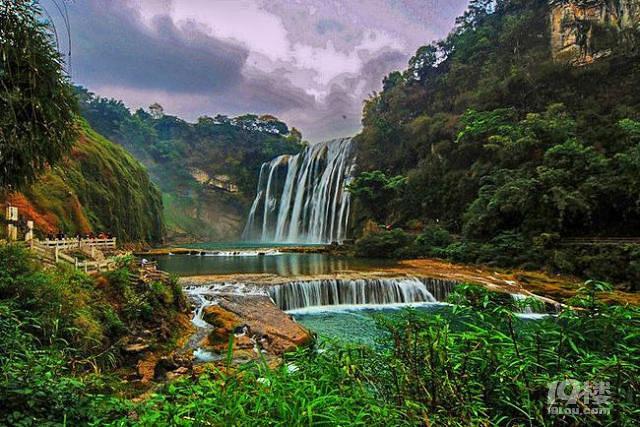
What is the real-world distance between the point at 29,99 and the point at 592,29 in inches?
1172

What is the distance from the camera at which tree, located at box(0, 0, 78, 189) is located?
9.89ft

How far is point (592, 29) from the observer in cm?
2234

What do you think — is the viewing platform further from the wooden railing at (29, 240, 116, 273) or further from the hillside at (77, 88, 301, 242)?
the hillside at (77, 88, 301, 242)

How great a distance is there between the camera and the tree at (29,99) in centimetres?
301

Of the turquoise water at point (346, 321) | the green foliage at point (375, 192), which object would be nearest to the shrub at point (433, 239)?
the green foliage at point (375, 192)

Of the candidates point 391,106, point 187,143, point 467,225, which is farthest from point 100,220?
point 187,143

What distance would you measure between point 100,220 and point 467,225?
20.5 meters

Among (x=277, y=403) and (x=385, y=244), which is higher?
(x=385, y=244)

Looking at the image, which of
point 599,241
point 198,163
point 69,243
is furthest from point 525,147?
point 198,163

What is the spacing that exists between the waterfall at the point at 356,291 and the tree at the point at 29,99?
24.9 feet

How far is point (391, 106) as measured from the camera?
3666cm

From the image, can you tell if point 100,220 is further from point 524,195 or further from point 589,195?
point 589,195

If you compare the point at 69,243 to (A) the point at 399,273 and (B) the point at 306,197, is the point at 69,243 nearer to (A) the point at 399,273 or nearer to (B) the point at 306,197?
(A) the point at 399,273

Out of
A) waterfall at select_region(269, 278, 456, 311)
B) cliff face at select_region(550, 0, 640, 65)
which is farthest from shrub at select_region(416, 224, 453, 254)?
cliff face at select_region(550, 0, 640, 65)
